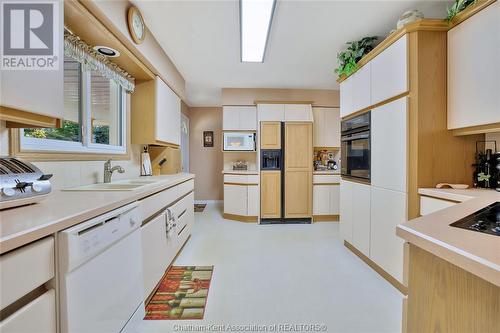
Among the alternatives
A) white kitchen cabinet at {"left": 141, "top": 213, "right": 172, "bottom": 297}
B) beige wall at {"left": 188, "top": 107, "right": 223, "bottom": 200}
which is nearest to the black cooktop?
white kitchen cabinet at {"left": 141, "top": 213, "right": 172, "bottom": 297}

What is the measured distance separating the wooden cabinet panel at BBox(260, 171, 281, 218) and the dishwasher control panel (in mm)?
2979

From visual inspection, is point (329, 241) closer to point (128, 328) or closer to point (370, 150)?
point (370, 150)

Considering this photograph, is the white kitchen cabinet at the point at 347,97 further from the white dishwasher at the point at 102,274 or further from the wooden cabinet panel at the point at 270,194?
the white dishwasher at the point at 102,274

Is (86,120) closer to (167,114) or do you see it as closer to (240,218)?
(167,114)

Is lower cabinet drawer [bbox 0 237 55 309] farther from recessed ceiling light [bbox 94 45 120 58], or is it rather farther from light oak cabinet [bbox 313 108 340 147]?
light oak cabinet [bbox 313 108 340 147]

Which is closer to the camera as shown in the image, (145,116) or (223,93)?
(145,116)

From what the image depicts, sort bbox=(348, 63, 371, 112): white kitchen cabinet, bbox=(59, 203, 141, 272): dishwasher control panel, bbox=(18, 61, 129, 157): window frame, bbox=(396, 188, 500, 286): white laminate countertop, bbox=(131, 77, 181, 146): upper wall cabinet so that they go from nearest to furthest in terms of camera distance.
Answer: bbox=(396, 188, 500, 286): white laminate countertop < bbox=(59, 203, 141, 272): dishwasher control panel < bbox=(18, 61, 129, 157): window frame < bbox=(348, 63, 371, 112): white kitchen cabinet < bbox=(131, 77, 181, 146): upper wall cabinet

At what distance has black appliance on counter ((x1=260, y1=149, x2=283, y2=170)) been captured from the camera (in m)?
4.18

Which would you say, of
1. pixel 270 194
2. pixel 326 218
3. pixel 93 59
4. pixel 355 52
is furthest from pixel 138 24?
pixel 326 218

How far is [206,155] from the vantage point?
602 centimetres

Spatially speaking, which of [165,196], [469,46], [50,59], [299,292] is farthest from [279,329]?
[469,46]

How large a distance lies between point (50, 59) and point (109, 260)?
1.04 metres

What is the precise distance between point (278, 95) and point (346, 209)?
8.41ft

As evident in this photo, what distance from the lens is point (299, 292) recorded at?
1.94m
